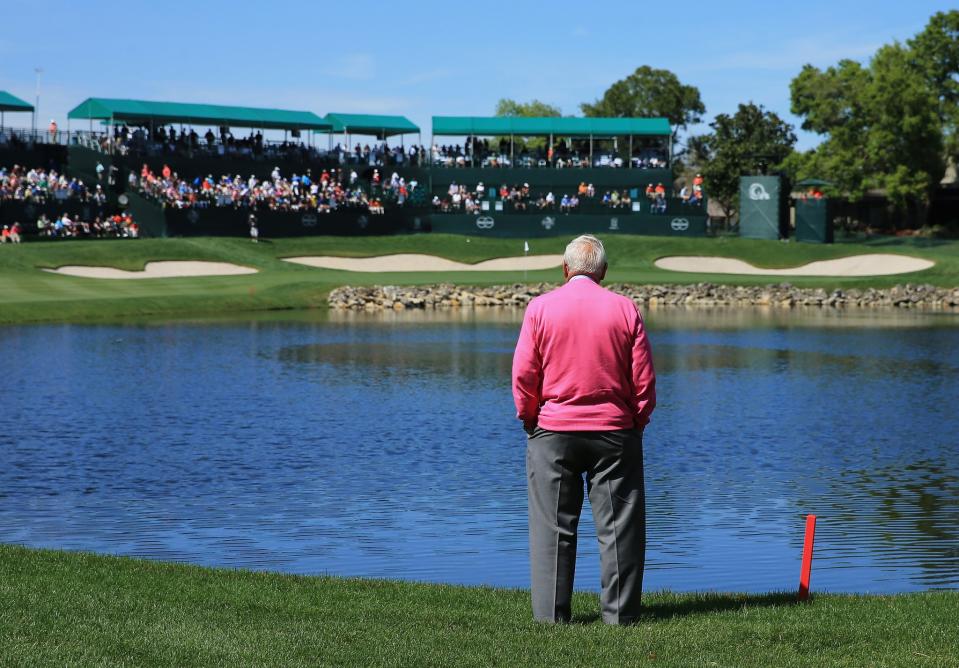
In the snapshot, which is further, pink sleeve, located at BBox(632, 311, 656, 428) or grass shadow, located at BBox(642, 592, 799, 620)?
grass shadow, located at BBox(642, 592, 799, 620)

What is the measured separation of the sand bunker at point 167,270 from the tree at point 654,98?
81.5 metres

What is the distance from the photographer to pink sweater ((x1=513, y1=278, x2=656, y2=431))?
9930mm

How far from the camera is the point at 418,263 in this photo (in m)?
73.1

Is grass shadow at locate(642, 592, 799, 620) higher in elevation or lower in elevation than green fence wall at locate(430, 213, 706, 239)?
lower

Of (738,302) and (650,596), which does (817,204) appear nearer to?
(738,302)

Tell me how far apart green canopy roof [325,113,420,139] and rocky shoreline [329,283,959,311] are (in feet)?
101

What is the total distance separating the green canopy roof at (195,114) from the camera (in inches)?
3088

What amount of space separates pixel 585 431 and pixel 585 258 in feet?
A: 4.12

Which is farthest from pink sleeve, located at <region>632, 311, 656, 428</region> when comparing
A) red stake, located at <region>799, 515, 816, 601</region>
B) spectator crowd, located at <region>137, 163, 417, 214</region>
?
spectator crowd, located at <region>137, 163, 417, 214</region>

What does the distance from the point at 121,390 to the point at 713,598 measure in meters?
21.4

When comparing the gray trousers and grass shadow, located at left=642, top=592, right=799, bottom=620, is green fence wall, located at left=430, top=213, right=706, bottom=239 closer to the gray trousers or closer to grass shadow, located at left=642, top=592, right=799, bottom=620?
grass shadow, located at left=642, top=592, right=799, bottom=620

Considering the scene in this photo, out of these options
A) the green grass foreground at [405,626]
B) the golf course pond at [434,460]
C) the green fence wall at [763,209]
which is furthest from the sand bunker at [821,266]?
the green grass foreground at [405,626]

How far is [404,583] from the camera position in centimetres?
1189

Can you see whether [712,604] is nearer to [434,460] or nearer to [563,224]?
[434,460]
